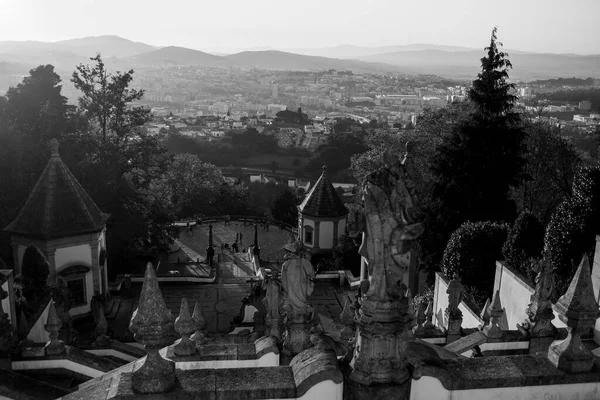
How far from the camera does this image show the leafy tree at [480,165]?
26.6m

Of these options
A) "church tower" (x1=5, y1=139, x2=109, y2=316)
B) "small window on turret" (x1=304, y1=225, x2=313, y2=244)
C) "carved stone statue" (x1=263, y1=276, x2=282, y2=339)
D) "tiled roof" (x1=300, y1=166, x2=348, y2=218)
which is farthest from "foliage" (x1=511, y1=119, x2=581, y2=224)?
"carved stone statue" (x1=263, y1=276, x2=282, y2=339)

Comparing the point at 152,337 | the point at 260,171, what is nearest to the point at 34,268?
the point at 152,337

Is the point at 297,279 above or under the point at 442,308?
above

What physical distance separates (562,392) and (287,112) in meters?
128

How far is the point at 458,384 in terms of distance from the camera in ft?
21.6

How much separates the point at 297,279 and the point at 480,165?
812 inches

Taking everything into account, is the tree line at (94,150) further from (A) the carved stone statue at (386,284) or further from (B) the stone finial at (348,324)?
(A) the carved stone statue at (386,284)

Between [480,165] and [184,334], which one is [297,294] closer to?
[184,334]

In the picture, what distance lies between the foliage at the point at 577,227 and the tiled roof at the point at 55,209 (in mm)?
15591

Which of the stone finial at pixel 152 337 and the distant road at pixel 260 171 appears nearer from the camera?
the stone finial at pixel 152 337

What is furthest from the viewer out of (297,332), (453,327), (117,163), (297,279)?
(117,163)

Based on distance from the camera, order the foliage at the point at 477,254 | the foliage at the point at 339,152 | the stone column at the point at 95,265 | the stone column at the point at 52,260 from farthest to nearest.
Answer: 1. the foliage at the point at 339,152
2. the stone column at the point at 95,265
3. the stone column at the point at 52,260
4. the foliage at the point at 477,254

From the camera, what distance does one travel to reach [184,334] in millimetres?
9336

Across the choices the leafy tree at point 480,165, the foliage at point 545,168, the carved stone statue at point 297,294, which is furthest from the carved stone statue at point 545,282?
the foliage at point 545,168
